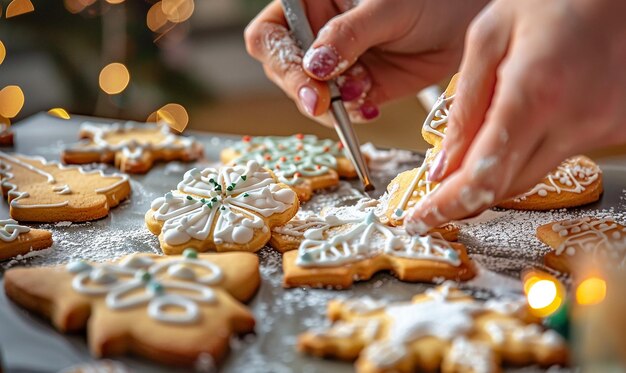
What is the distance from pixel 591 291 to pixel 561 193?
2.44 feet

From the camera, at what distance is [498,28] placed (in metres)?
1.21

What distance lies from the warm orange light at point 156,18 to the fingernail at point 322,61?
1.98 meters

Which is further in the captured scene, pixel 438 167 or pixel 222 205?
pixel 222 205

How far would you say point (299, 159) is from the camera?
6.45 feet

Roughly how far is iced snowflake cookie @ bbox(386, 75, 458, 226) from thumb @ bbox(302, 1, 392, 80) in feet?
1.16

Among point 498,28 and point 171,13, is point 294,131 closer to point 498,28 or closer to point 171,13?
point 171,13

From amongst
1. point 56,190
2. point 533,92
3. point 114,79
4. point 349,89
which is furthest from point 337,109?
point 114,79

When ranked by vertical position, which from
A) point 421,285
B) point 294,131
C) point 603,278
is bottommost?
point 294,131

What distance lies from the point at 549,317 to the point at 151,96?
3.14m

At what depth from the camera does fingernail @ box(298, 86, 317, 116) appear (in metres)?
1.89

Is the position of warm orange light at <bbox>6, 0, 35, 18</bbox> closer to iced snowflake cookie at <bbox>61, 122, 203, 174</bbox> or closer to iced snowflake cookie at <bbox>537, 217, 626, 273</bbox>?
iced snowflake cookie at <bbox>61, 122, 203, 174</bbox>

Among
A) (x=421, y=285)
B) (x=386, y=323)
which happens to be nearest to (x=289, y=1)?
(x=421, y=285)

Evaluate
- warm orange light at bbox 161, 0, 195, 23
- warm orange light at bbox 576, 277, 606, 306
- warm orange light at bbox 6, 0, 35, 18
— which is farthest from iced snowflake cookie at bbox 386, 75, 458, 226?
warm orange light at bbox 161, 0, 195, 23

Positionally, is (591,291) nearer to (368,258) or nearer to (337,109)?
(368,258)
